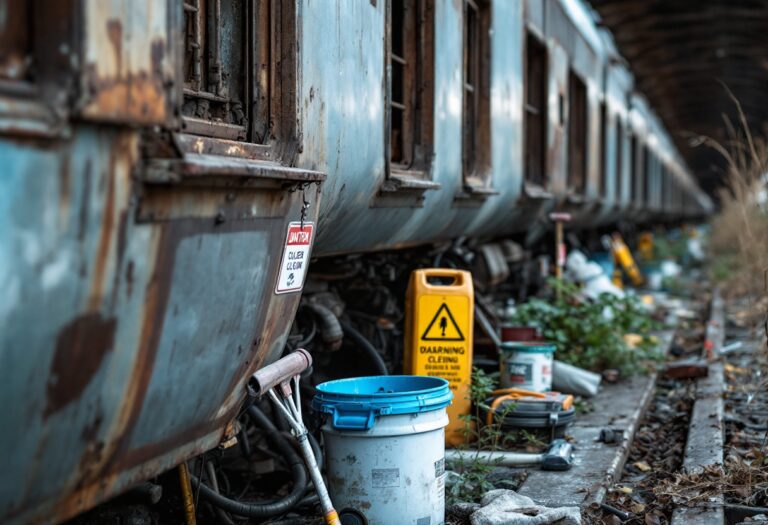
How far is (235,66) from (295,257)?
0.68m

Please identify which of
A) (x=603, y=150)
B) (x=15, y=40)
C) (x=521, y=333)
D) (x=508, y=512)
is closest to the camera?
(x=15, y=40)

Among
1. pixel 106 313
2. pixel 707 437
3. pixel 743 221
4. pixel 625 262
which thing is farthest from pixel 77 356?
pixel 625 262

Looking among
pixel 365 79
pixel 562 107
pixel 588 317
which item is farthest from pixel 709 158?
pixel 365 79

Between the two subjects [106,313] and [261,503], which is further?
[261,503]

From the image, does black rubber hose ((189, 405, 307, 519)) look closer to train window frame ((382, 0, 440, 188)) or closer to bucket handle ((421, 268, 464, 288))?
bucket handle ((421, 268, 464, 288))

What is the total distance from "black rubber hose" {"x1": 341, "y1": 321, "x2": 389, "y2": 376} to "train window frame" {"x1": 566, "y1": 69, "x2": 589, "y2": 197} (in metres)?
6.72

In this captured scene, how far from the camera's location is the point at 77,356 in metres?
2.17

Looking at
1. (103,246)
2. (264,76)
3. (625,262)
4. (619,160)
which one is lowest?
(625,262)

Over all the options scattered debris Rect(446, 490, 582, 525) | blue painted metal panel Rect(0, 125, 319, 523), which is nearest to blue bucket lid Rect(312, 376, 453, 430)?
scattered debris Rect(446, 490, 582, 525)

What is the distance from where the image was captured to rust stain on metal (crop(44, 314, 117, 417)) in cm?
211

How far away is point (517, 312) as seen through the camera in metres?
7.76

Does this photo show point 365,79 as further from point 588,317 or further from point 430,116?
point 588,317

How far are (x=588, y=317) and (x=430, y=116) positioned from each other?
2.69m

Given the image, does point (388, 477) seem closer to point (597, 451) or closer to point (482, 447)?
point (482, 447)
